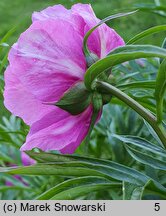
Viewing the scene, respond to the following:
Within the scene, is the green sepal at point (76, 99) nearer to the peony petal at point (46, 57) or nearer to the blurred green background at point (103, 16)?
the peony petal at point (46, 57)

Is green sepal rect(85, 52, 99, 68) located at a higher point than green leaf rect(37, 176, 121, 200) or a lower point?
higher

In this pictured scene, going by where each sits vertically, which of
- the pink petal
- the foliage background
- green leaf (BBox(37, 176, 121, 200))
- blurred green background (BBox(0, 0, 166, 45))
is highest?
the pink petal

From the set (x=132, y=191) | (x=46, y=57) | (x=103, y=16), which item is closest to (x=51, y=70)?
(x=46, y=57)

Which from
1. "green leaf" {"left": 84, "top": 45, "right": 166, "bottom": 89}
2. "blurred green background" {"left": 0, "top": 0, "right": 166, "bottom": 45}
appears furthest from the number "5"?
"blurred green background" {"left": 0, "top": 0, "right": 166, "bottom": 45}

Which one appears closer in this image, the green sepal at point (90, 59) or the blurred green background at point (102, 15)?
the green sepal at point (90, 59)

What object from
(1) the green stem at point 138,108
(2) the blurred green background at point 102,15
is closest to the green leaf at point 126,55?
(1) the green stem at point 138,108

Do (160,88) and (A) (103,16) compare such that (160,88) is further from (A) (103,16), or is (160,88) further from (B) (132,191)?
(A) (103,16)

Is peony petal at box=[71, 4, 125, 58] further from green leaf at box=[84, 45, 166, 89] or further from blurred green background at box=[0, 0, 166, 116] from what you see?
blurred green background at box=[0, 0, 166, 116]
